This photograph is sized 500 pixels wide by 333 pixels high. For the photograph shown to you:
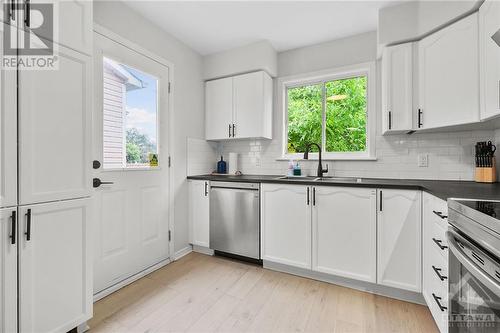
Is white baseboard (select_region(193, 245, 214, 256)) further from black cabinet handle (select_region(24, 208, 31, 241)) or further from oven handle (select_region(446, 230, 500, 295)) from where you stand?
oven handle (select_region(446, 230, 500, 295))

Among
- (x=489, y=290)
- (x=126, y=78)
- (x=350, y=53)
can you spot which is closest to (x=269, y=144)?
(x=350, y=53)

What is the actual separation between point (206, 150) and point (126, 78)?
1.35 m

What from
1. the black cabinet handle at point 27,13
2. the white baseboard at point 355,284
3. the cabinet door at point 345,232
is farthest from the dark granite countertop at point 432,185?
the black cabinet handle at point 27,13

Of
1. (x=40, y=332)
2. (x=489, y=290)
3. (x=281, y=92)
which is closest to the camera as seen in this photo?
(x=489, y=290)

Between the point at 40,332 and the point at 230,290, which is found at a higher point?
the point at 40,332

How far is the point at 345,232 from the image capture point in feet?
6.79

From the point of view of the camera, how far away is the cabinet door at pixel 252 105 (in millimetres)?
2875

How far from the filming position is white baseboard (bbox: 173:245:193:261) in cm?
273

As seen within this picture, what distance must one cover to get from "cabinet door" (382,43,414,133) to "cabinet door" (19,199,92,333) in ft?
8.40

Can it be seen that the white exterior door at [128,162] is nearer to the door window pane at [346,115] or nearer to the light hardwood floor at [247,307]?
the light hardwood floor at [247,307]

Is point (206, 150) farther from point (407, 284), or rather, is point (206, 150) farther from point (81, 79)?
point (407, 284)

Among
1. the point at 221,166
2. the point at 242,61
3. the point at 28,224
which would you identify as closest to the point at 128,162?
the point at 28,224

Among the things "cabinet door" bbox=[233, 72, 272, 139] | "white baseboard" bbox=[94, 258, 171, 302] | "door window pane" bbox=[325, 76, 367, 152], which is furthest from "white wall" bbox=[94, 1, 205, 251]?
"door window pane" bbox=[325, 76, 367, 152]

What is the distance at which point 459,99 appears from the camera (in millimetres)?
1798
